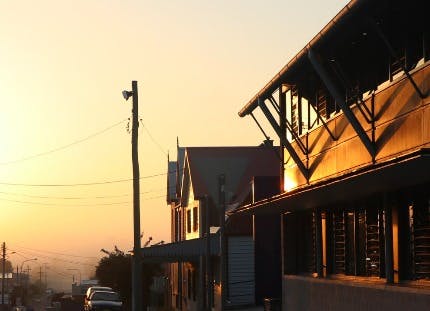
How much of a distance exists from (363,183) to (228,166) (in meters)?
42.5

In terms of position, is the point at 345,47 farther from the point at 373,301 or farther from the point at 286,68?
the point at 373,301

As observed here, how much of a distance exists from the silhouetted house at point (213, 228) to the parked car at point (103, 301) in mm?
3406

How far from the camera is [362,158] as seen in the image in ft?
68.0

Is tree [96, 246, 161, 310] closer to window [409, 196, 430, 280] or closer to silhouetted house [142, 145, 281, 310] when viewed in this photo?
silhouetted house [142, 145, 281, 310]

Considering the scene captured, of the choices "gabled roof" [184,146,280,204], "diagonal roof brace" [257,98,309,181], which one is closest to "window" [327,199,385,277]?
"diagonal roof brace" [257,98,309,181]

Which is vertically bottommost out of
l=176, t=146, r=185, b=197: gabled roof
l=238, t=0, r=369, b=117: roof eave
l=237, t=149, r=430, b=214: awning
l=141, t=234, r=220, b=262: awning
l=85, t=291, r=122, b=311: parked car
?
l=85, t=291, r=122, b=311: parked car

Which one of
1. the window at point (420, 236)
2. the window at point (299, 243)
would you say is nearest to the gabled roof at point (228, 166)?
the window at point (299, 243)

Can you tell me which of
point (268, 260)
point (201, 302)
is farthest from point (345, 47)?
point (201, 302)

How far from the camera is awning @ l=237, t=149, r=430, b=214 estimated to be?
13659mm

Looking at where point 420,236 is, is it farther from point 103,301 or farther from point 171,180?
point 171,180

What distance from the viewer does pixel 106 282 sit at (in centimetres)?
7069

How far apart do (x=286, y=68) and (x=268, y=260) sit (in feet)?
71.5

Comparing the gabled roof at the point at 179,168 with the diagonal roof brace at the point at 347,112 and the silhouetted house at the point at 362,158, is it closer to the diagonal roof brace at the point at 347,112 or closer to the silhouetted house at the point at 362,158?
the silhouetted house at the point at 362,158

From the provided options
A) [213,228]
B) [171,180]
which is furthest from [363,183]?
[171,180]
